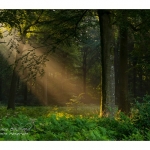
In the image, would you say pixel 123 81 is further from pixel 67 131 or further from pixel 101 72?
pixel 67 131

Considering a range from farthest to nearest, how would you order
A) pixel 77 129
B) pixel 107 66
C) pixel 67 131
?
pixel 107 66 → pixel 77 129 → pixel 67 131

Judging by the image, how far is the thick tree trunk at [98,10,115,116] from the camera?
962 cm

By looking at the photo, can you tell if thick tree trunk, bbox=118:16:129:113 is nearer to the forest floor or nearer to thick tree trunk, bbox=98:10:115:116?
thick tree trunk, bbox=98:10:115:116

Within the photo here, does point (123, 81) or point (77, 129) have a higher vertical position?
point (123, 81)

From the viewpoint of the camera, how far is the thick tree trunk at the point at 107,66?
9.62m

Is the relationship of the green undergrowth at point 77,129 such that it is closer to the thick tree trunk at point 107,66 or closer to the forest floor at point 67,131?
the forest floor at point 67,131

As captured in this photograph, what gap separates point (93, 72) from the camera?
123ft

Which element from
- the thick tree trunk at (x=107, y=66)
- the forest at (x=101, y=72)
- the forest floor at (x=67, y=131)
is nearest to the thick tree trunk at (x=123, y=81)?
the forest at (x=101, y=72)

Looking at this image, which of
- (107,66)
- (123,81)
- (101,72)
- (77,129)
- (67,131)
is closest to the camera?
(67,131)

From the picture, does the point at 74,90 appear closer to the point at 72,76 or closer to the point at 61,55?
the point at 72,76

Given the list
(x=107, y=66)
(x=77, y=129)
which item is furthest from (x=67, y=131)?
(x=107, y=66)

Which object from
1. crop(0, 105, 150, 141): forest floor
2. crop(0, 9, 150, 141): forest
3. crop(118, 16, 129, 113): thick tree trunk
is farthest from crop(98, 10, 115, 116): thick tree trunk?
crop(118, 16, 129, 113): thick tree trunk

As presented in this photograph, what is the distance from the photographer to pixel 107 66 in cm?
985
